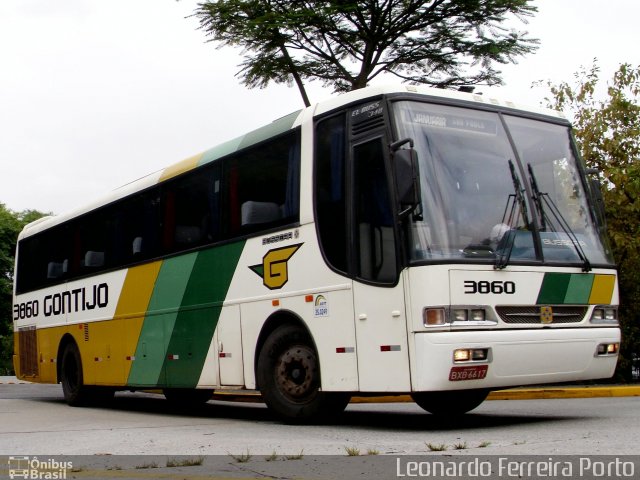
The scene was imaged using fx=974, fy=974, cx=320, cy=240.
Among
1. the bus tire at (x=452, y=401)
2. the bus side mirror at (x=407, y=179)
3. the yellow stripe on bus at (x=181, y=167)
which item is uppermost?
the yellow stripe on bus at (x=181, y=167)

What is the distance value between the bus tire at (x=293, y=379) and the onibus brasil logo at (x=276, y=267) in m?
0.51

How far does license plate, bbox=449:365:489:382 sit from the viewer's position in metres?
8.49

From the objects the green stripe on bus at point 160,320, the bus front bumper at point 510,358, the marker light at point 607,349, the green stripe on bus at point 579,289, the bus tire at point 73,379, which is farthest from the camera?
the bus tire at point 73,379

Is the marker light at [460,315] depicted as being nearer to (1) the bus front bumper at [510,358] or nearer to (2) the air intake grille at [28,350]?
(1) the bus front bumper at [510,358]

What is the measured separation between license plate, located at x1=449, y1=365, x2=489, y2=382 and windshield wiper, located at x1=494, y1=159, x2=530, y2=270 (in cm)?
95

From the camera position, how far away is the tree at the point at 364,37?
1859 centimetres

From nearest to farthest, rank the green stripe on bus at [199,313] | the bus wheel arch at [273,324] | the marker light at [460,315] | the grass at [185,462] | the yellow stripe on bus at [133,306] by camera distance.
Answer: the grass at [185,462] → the marker light at [460,315] → the bus wheel arch at [273,324] → the green stripe on bus at [199,313] → the yellow stripe on bus at [133,306]

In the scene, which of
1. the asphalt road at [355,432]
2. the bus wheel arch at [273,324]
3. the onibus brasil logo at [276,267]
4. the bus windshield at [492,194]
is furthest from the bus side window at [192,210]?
the bus windshield at [492,194]

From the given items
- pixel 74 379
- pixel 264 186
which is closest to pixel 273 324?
pixel 264 186

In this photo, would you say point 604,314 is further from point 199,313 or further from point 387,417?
point 199,313

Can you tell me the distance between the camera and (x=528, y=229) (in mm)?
9305

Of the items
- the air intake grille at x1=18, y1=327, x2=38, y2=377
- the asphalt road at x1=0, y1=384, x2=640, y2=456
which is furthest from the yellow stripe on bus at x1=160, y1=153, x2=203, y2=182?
the air intake grille at x1=18, y1=327, x2=38, y2=377

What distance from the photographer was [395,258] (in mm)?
8891

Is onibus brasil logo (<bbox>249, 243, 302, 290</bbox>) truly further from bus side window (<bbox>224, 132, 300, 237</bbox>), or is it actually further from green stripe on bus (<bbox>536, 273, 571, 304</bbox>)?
green stripe on bus (<bbox>536, 273, 571, 304</bbox>)
